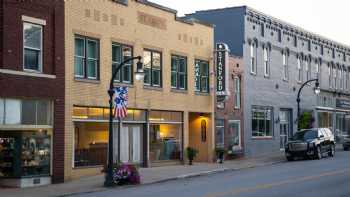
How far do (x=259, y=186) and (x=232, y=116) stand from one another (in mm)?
17289

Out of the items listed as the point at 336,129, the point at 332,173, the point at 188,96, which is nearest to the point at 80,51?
the point at 188,96

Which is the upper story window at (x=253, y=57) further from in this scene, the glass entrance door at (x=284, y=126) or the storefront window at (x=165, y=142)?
the storefront window at (x=165, y=142)

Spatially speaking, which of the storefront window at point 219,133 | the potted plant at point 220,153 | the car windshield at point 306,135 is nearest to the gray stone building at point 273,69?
the storefront window at point 219,133

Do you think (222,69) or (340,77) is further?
(340,77)

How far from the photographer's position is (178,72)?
3281cm

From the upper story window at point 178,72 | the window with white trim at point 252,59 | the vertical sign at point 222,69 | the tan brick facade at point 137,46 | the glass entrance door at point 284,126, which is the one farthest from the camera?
the glass entrance door at point 284,126

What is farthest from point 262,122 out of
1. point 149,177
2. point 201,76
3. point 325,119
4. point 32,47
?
point 32,47

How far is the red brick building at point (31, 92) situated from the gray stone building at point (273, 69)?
43.6 feet

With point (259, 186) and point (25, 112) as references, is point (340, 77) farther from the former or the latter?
Answer: point (25, 112)

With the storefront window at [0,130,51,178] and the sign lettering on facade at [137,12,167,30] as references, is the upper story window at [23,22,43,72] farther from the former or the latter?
the sign lettering on facade at [137,12,167,30]

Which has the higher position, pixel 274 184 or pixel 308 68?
pixel 308 68

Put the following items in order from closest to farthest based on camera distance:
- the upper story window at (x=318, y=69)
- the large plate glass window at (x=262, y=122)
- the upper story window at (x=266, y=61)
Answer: the large plate glass window at (x=262, y=122) → the upper story window at (x=266, y=61) → the upper story window at (x=318, y=69)

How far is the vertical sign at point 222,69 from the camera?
1384 inches

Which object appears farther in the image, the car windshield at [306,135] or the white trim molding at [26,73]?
the car windshield at [306,135]
